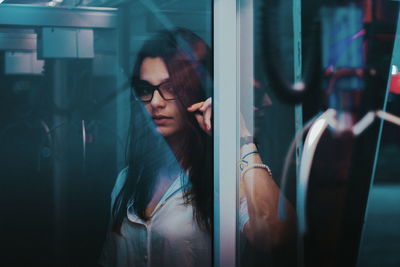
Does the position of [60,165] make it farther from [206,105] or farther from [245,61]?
[245,61]

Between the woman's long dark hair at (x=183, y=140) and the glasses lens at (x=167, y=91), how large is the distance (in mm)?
20

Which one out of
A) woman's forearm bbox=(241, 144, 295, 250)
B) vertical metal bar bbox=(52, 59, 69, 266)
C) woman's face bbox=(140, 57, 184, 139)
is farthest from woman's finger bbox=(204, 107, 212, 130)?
vertical metal bar bbox=(52, 59, 69, 266)

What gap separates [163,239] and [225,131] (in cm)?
52

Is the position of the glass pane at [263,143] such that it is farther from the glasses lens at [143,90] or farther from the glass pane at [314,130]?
the glasses lens at [143,90]

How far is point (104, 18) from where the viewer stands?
1.93 m

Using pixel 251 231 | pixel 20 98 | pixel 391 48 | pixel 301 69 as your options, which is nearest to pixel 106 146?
pixel 20 98

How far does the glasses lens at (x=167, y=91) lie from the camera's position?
2016mm

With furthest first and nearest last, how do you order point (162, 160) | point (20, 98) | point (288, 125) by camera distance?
point (288, 125) → point (162, 160) → point (20, 98)

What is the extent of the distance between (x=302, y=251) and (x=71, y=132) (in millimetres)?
1146

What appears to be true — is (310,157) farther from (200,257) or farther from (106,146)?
(106,146)

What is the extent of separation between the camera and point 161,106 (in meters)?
2.02

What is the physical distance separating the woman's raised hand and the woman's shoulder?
359mm

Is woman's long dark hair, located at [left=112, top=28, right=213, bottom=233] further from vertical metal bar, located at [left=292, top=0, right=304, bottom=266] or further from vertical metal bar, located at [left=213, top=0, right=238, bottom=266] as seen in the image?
vertical metal bar, located at [left=292, top=0, right=304, bottom=266]

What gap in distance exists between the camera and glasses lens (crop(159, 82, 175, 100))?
2016 mm
